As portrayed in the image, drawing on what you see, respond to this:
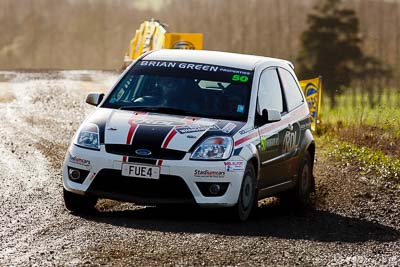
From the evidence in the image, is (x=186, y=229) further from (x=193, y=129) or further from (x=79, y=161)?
(x=79, y=161)

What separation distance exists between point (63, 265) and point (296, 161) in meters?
4.69

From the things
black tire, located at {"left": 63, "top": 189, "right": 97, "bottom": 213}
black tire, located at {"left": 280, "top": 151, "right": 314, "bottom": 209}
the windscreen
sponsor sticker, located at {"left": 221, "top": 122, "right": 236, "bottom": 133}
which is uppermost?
the windscreen

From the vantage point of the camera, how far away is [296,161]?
1279cm

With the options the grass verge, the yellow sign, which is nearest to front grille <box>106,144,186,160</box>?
the grass verge

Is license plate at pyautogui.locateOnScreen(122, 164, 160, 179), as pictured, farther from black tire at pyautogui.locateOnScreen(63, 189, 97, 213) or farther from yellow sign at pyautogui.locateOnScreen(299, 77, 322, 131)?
yellow sign at pyautogui.locateOnScreen(299, 77, 322, 131)

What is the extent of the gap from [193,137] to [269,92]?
173 centimetres

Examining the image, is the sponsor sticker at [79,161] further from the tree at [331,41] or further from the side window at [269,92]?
the tree at [331,41]

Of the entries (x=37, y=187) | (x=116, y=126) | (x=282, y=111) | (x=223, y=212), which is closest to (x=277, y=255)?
(x=223, y=212)

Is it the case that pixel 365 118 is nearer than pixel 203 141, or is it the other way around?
pixel 203 141

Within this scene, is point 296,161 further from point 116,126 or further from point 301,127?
point 116,126

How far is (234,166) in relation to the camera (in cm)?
1095

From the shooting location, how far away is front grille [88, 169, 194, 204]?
10805 millimetres

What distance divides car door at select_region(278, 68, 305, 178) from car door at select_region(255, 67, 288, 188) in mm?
66

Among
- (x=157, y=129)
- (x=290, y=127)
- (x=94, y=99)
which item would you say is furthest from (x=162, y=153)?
(x=290, y=127)
